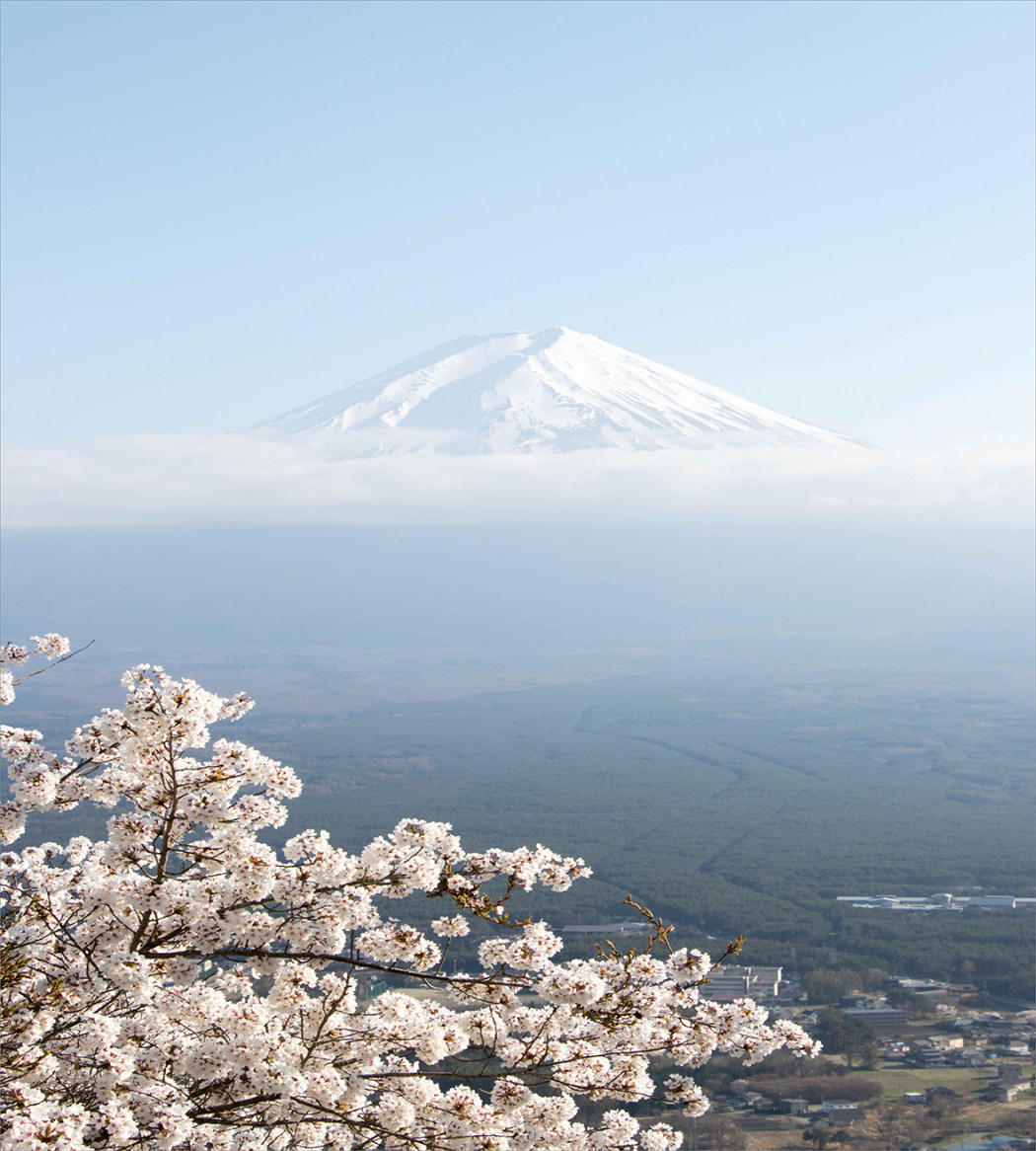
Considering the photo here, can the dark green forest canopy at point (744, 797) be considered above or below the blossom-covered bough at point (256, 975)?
below

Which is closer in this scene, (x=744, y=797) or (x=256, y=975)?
(x=256, y=975)

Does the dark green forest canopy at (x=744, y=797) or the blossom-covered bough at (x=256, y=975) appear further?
the dark green forest canopy at (x=744, y=797)

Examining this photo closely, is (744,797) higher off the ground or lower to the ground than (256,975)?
lower

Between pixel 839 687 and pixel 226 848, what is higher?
pixel 226 848

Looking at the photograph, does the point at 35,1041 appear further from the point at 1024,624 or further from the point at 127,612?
the point at 127,612

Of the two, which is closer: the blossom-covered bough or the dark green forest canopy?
the blossom-covered bough

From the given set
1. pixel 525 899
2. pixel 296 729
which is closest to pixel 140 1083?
pixel 525 899

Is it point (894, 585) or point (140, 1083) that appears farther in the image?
point (894, 585)

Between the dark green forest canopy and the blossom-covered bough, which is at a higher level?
the blossom-covered bough
